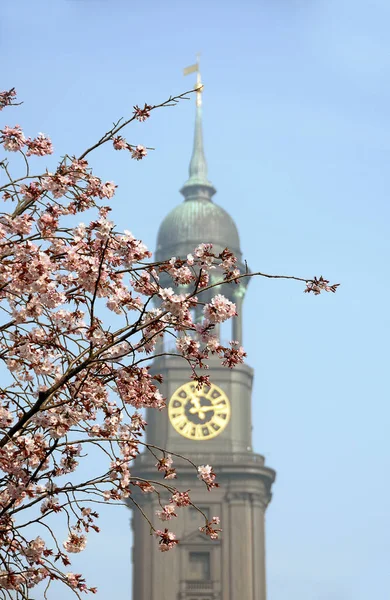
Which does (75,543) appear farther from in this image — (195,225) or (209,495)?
(195,225)

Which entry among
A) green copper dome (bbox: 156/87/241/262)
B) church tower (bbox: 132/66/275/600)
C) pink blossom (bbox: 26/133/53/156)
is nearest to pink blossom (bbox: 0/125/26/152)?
pink blossom (bbox: 26/133/53/156)

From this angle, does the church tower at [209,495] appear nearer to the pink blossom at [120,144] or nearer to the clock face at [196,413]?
the clock face at [196,413]

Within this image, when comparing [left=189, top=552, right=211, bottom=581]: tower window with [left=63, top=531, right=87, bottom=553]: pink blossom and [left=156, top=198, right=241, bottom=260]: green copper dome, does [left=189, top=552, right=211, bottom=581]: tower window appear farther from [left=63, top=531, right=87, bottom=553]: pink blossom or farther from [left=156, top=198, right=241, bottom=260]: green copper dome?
[left=63, top=531, right=87, bottom=553]: pink blossom

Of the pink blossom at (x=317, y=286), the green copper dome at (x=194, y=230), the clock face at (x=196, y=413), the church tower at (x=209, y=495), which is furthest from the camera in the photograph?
the green copper dome at (x=194, y=230)

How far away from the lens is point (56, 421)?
17453 millimetres

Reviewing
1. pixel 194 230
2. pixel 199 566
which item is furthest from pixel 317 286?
pixel 194 230

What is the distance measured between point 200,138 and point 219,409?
2851 cm

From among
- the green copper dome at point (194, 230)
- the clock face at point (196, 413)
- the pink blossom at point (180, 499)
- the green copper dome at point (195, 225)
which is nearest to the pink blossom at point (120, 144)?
the pink blossom at point (180, 499)

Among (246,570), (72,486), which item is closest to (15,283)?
(72,486)

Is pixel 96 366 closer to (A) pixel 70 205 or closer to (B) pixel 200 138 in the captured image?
(A) pixel 70 205

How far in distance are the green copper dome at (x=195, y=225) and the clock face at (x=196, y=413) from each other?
11.5 metres

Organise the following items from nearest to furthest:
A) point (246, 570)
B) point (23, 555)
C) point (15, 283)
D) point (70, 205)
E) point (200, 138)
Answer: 1. point (15, 283)
2. point (23, 555)
3. point (70, 205)
4. point (246, 570)
5. point (200, 138)

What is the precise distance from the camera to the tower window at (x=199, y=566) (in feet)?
315

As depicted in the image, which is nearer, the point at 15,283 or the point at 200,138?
the point at 15,283
